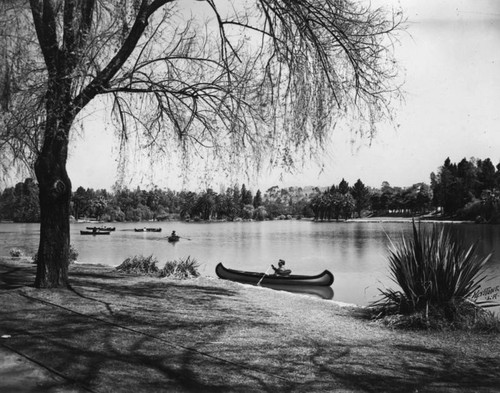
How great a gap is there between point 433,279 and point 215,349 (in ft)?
15.7

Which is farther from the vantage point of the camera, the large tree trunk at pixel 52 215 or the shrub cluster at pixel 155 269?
the shrub cluster at pixel 155 269

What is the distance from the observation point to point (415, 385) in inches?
195

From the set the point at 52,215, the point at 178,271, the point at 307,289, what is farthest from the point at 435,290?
the point at 307,289

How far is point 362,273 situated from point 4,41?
24.9 m

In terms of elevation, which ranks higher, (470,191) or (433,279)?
(470,191)

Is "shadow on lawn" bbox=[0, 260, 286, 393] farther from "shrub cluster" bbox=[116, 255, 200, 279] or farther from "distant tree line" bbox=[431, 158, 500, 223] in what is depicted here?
"distant tree line" bbox=[431, 158, 500, 223]

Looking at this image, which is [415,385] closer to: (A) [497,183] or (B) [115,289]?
(B) [115,289]

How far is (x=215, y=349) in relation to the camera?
5.69 meters

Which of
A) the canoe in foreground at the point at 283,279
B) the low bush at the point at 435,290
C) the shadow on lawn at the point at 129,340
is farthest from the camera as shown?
the canoe in foreground at the point at 283,279

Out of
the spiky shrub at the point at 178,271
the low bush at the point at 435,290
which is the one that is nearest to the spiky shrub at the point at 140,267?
the spiky shrub at the point at 178,271

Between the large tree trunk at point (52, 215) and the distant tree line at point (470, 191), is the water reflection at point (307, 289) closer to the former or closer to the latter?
the large tree trunk at point (52, 215)

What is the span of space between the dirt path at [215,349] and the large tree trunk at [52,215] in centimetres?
42

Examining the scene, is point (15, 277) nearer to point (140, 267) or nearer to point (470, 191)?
point (140, 267)

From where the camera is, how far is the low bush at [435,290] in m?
8.06
